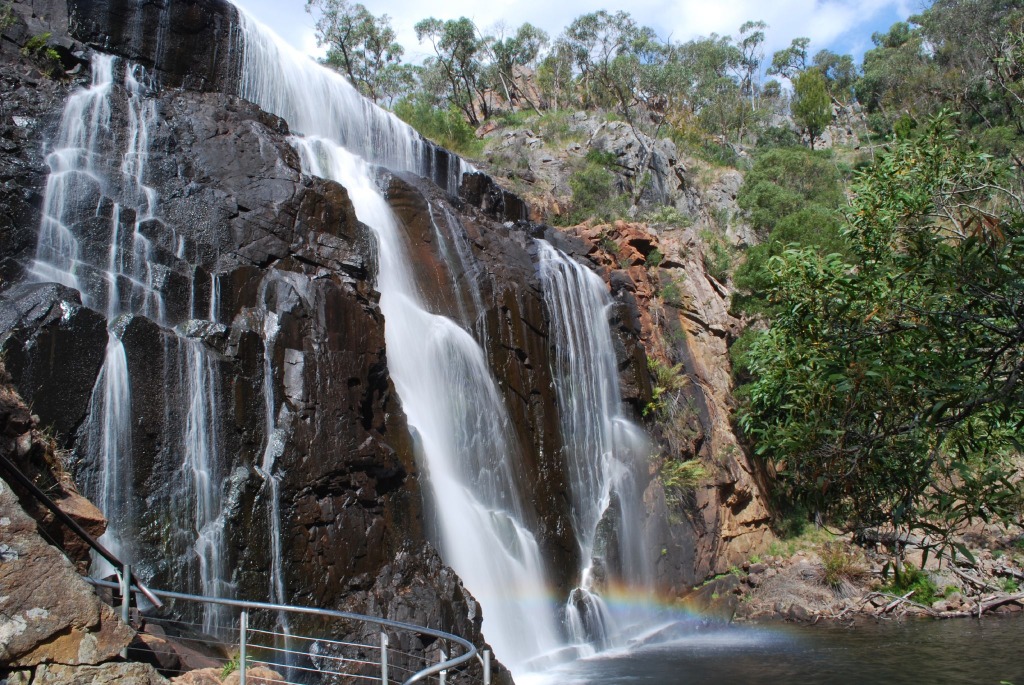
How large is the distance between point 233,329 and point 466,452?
5397 mm

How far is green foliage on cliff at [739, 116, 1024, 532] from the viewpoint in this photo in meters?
6.70

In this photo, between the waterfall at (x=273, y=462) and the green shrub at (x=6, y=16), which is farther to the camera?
the green shrub at (x=6, y=16)

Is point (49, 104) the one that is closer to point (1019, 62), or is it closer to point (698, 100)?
point (1019, 62)

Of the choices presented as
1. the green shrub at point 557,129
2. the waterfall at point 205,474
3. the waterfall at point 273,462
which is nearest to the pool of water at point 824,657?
the waterfall at point 273,462

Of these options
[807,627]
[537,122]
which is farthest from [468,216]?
[537,122]

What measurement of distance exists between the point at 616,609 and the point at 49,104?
625 inches

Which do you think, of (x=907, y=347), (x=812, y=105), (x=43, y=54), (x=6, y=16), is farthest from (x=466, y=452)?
(x=812, y=105)

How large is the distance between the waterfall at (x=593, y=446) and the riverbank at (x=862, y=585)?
121 inches

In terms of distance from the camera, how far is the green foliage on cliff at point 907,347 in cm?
670

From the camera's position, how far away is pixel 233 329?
12.6m

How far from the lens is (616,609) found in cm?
1884

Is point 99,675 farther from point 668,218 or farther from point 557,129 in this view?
point 557,129

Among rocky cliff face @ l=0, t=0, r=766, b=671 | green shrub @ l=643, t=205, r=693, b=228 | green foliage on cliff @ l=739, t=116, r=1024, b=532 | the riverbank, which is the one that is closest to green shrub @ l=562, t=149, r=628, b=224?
green shrub @ l=643, t=205, r=693, b=228

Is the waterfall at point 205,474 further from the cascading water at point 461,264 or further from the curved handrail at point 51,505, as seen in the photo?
the cascading water at point 461,264
